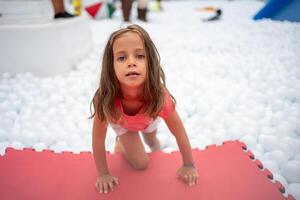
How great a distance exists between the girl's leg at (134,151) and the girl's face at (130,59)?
1.00 ft

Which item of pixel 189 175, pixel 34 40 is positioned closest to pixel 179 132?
pixel 189 175

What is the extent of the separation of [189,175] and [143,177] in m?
0.17

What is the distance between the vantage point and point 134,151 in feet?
3.62

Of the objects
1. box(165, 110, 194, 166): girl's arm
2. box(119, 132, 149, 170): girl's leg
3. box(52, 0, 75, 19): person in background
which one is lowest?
Answer: box(119, 132, 149, 170): girl's leg

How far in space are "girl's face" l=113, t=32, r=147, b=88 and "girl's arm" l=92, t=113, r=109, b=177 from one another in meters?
0.19

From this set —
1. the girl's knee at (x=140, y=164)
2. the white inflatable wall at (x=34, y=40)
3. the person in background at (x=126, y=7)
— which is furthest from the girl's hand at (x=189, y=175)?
the person in background at (x=126, y=7)

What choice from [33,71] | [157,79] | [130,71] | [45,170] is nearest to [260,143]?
[157,79]

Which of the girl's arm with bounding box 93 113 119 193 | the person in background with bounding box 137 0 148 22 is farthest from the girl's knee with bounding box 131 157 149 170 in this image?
the person in background with bounding box 137 0 148 22

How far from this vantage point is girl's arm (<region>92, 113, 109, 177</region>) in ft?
3.21

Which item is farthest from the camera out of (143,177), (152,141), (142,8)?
(142,8)

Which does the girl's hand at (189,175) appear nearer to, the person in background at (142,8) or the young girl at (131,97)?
the young girl at (131,97)

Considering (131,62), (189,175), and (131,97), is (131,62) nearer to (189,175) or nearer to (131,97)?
(131,97)

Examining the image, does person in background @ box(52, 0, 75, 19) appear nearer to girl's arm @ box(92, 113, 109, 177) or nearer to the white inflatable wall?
the white inflatable wall

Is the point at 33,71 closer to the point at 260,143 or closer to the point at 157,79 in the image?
the point at 157,79
